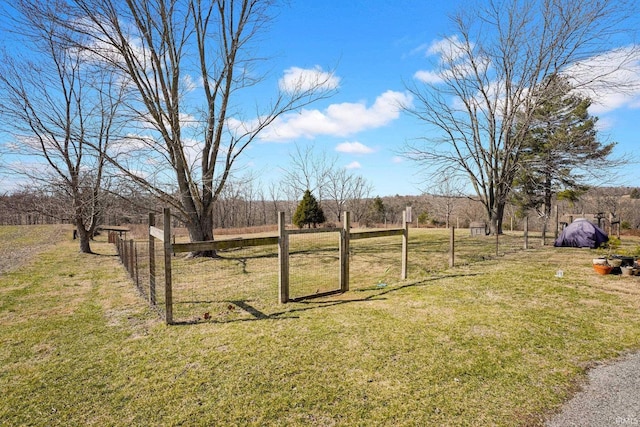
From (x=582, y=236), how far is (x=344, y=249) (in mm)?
10725

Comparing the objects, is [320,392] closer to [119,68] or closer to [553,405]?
[553,405]

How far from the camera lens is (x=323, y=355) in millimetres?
3494

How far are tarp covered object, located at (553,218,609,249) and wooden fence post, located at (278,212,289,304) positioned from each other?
11.7 m

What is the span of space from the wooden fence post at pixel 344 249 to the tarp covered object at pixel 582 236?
1035cm

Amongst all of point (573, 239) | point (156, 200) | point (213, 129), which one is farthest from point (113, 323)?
point (573, 239)

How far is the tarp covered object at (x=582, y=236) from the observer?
37.9 feet

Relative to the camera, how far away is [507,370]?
3.10 meters

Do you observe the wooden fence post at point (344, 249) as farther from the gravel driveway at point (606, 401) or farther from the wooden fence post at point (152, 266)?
the gravel driveway at point (606, 401)

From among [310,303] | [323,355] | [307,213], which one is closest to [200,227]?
[310,303]

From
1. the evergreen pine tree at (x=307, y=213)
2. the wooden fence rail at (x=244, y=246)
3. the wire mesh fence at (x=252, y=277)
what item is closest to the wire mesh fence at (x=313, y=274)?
the wire mesh fence at (x=252, y=277)

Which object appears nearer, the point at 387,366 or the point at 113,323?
the point at 387,366

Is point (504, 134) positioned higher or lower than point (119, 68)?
lower

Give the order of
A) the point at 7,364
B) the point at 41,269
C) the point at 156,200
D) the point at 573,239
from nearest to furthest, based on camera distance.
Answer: the point at 7,364 → the point at 41,269 → the point at 156,200 → the point at 573,239

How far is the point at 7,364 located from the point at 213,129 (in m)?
9.01
